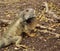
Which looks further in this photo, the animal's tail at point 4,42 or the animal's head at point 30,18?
the animal's head at point 30,18

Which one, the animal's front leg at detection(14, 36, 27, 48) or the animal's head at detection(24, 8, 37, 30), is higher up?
the animal's head at detection(24, 8, 37, 30)

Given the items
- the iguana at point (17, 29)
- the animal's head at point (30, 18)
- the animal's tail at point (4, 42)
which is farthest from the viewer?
the animal's head at point (30, 18)

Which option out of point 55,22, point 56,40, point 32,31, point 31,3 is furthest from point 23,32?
point 31,3

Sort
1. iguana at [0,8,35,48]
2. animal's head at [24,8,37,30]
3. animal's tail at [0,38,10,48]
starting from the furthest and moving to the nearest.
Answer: animal's head at [24,8,37,30] < iguana at [0,8,35,48] < animal's tail at [0,38,10,48]

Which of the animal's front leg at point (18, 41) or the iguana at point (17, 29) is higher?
the iguana at point (17, 29)

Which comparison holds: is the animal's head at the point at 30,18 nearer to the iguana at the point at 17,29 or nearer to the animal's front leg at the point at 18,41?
the iguana at the point at 17,29

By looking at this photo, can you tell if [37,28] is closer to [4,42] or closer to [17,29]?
[17,29]

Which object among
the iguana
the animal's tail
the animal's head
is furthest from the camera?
the animal's head

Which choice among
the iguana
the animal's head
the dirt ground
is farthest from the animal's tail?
the animal's head

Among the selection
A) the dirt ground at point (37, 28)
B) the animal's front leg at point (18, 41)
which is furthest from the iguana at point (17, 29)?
the dirt ground at point (37, 28)

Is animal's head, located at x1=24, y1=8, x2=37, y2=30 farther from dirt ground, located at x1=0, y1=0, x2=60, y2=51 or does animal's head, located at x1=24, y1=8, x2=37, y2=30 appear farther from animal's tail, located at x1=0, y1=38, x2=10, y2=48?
animal's tail, located at x1=0, y1=38, x2=10, y2=48

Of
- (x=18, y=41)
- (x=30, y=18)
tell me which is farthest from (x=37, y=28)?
(x=18, y=41)

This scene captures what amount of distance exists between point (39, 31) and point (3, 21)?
957 mm

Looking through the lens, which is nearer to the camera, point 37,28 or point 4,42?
point 4,42
